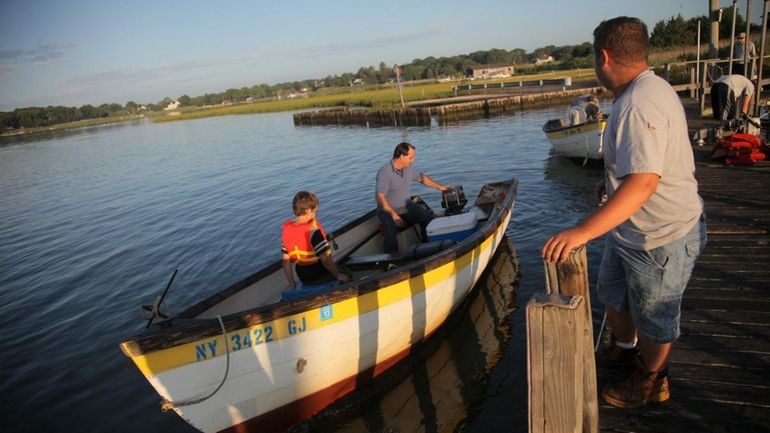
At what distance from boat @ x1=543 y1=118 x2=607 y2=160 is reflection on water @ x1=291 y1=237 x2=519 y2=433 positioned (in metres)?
9.33

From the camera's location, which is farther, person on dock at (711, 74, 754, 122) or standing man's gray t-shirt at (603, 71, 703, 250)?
person on dock at (711, 74, 754, 122)

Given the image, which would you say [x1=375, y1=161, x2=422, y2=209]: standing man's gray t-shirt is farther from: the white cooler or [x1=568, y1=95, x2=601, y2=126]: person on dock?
[x1=568, y1=95, x2=601, y2=126]: person on dock

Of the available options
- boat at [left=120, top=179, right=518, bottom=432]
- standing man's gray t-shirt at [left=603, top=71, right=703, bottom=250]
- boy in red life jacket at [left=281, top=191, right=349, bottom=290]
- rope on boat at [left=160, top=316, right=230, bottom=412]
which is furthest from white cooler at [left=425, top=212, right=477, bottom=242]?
standing man's gray t-shirt at [left=603, top=71, right=703, bottom=250]

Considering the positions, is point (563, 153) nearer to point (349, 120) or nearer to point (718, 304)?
point (718, 304)

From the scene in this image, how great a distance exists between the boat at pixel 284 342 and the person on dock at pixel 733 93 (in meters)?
9.83

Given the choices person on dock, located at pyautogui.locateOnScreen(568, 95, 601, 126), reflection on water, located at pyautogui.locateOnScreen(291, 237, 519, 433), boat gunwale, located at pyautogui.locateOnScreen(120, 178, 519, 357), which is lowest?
reflection on water, located at pyautogui.locateOnScreen(291, 237, 519, 433)

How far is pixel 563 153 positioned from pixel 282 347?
14.6m

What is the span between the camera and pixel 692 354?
3.78 metres

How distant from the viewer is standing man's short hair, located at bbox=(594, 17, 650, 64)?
7.91ft

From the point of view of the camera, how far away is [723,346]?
12.5 ft

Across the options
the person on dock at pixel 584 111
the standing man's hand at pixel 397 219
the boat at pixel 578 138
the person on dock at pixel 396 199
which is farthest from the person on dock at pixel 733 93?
the standing man's hand at pixel 397 219

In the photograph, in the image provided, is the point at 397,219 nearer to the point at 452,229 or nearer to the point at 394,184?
the point at 394,184

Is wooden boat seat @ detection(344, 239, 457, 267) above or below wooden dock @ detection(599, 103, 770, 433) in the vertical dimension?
above

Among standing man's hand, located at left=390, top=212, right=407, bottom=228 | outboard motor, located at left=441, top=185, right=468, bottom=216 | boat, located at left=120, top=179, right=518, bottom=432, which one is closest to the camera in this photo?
→ boat, located at left=120, top=179, right=518, bottom=432
